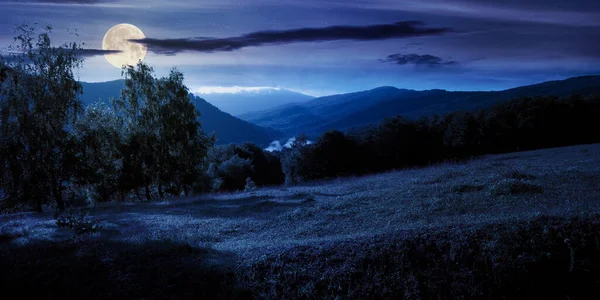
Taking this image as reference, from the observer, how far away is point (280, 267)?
913cm

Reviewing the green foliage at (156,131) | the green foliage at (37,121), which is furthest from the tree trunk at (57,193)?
the green foliage at (156,131)

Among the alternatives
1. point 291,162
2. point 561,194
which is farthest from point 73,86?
point 291,162

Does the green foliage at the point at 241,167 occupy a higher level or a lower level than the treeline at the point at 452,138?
lower

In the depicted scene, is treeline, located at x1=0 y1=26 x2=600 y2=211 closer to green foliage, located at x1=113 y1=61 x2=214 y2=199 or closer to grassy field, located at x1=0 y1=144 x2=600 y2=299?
green foliage, located at x1=113 y1=61 x2=214 y2=199

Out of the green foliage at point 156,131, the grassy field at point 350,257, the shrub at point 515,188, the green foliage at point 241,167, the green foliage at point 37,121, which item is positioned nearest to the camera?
the grassy field at point 350,257

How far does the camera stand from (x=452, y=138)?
62906mm

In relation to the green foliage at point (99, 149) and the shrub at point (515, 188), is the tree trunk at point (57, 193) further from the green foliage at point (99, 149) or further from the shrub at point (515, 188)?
the shrub at point (515, 188)

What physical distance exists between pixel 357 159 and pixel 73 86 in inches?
1724

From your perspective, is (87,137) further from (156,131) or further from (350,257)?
(350,257)

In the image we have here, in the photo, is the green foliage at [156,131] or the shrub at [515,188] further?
→ the green foliage at [156,131]

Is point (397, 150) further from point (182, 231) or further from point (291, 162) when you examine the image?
point (182, 231)

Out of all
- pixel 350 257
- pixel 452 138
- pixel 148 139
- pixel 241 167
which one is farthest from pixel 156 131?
pixel 452 138

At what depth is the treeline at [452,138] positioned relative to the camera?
190 ft

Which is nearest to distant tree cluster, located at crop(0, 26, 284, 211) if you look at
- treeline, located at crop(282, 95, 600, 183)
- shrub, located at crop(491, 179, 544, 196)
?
treeline, located at crop(282, 95, 600, 183)
